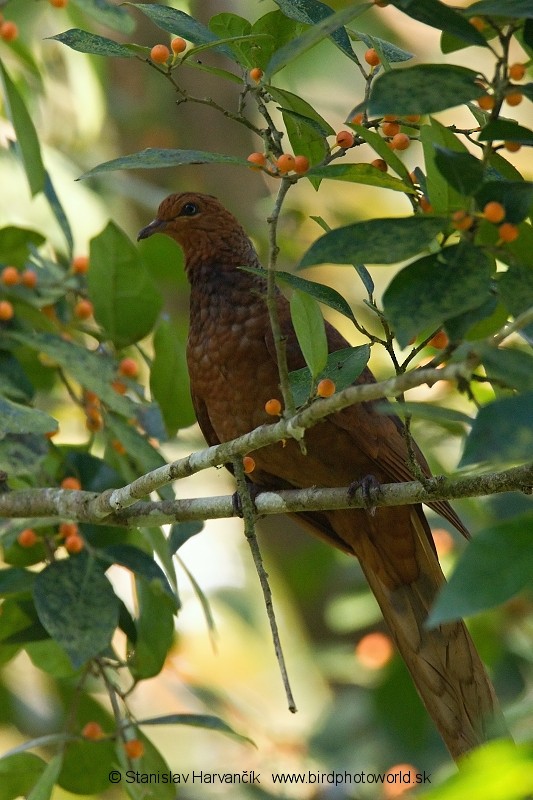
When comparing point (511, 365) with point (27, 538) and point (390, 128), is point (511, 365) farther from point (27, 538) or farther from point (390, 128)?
point (27, 538)

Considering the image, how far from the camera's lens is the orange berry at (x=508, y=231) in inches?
63.6

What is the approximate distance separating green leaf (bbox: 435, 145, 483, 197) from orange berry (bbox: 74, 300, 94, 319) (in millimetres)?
1955

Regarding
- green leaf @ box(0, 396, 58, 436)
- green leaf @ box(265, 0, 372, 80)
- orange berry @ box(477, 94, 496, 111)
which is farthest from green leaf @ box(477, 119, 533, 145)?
green leaf @ box(0, 396, 58, 436)

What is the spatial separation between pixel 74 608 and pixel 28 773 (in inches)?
18.5

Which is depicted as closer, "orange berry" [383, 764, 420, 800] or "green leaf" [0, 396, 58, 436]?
"green leaf" [0, 396, 58, 436]

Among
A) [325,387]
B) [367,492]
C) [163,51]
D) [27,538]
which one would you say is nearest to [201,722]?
[27,538]

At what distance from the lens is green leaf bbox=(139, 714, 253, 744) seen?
2814 millimetres

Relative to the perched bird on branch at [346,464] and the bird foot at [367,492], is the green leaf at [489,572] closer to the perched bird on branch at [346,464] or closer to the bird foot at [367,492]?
the bird foot at [367,492]

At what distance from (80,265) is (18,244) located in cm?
22

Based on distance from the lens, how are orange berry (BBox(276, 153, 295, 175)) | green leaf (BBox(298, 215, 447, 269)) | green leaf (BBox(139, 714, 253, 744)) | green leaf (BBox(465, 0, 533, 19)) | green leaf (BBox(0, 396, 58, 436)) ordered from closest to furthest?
green leaf (BBox(465, 0, 533, 19)) < green leaf (BBox(298, 215, 447, 269)) < orange berry (BBox(276, 153, 295, 175)) < green leaf (BBox(0, 396, 58, 436)) < green leaf (BBox(139, 714, 253, 744))

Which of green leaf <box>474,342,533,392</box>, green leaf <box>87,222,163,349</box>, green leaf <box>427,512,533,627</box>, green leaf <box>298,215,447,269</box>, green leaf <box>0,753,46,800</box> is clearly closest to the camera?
green leaf <box>427,512,533,627</box>

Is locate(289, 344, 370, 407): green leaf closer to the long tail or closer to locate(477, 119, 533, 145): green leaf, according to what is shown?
locate(477, 119, 533, 145): green leaf

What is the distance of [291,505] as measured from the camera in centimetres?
271

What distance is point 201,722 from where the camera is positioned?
112 inches
